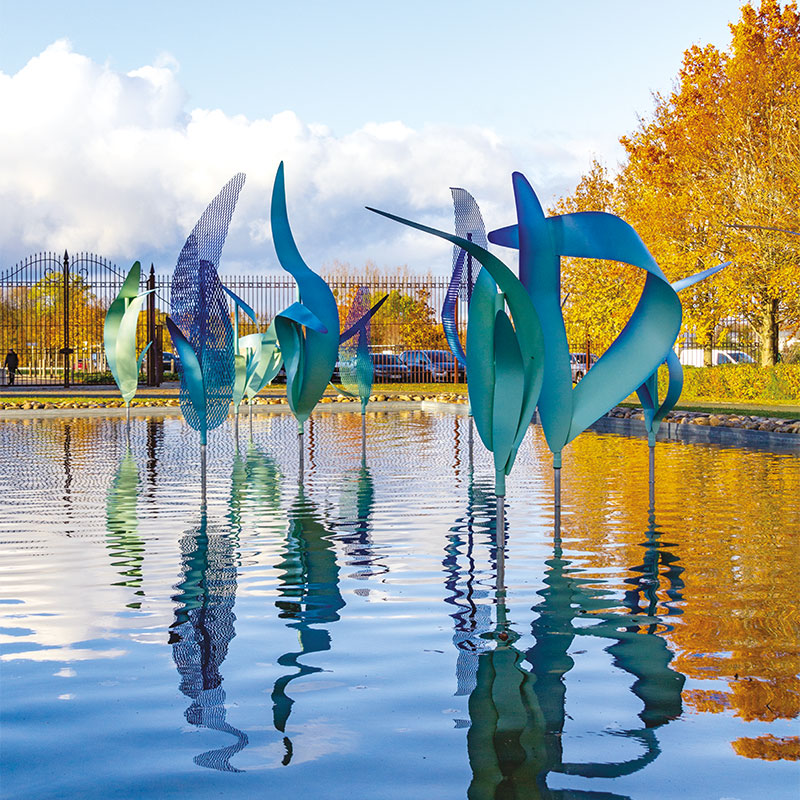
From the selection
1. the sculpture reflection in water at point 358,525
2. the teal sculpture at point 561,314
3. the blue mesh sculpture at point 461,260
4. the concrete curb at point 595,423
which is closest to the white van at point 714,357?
the concrete curb at point 595,423

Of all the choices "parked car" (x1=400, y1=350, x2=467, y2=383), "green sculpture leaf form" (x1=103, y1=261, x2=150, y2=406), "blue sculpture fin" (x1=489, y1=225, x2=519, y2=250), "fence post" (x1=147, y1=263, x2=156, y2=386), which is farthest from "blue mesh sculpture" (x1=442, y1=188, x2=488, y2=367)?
"parked car" (x1=400, y1=350, x2=467, y2=383)

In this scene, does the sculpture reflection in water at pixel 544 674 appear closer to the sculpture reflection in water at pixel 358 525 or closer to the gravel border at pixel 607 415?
the sculpture reflection in water at pixel 358 525

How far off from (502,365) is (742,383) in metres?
24.1

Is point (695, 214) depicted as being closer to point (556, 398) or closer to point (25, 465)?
point (25, 465)

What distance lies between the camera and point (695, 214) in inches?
1083

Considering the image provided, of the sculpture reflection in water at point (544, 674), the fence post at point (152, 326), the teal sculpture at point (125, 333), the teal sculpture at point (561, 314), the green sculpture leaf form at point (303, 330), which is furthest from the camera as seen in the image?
the fence post at point (152, 326)

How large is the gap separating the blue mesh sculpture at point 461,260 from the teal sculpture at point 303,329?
1295 mm

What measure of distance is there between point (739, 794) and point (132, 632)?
3.29 meters

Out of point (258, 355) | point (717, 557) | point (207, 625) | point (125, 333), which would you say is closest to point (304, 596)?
point (207, 625)

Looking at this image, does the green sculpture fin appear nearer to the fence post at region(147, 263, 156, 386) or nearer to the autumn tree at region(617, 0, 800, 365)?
the autumn tree at region(617, 0, 800, 365)

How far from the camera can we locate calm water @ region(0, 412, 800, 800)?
12.7ft

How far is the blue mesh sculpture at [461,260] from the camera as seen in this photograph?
1076cm

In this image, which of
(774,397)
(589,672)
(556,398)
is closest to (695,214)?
(774,397)

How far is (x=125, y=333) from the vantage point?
17641 mm
